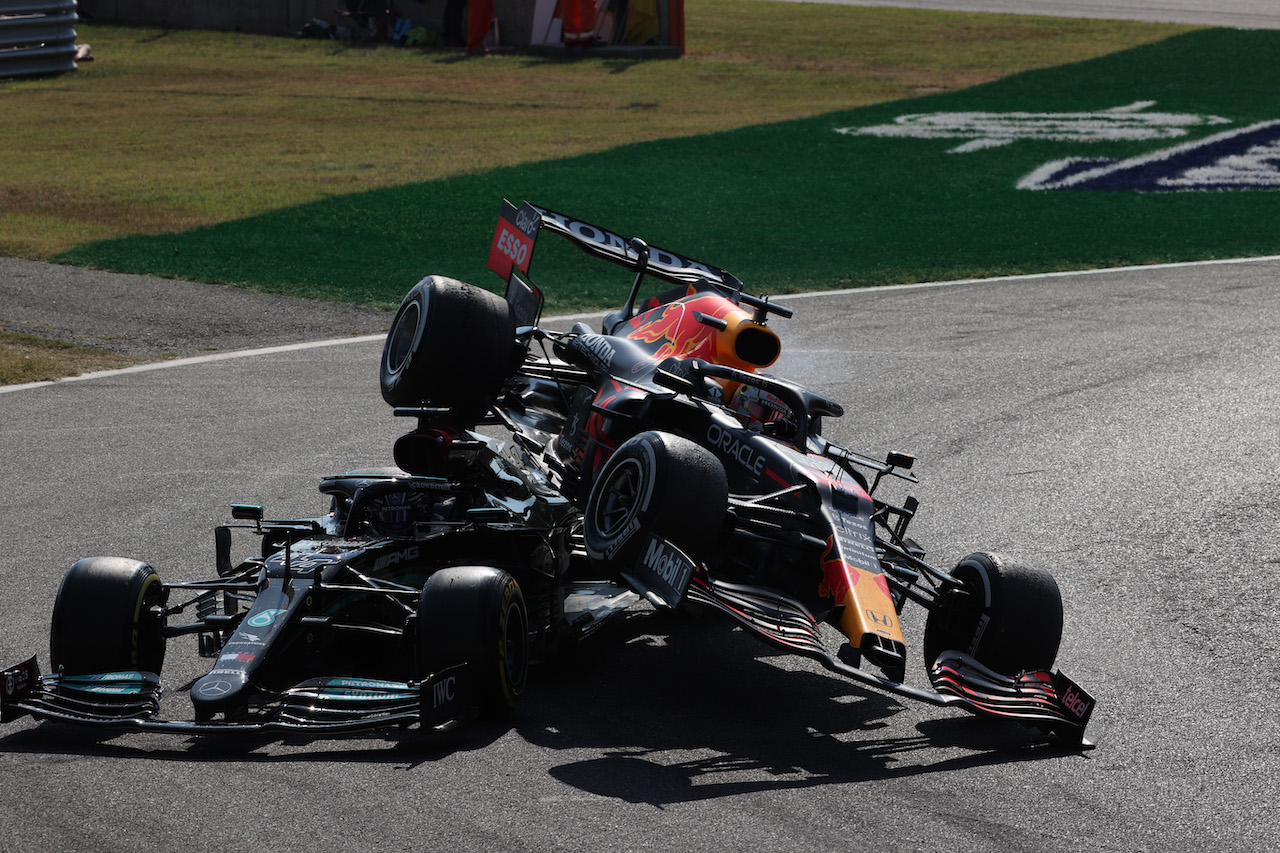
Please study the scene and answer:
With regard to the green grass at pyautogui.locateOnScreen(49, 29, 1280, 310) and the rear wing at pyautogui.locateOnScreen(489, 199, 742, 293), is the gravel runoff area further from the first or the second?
the rear wing at pyautogui.locateOnScreen(489, 199, 742, 293)

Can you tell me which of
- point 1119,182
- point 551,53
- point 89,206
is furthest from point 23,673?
point 551,53

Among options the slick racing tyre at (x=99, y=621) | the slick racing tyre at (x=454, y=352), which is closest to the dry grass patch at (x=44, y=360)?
the slick racing tyre at (x=454, y=352)

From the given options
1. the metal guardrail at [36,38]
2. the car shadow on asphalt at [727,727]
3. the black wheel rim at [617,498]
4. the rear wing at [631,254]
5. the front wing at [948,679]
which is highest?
the metal guardrail at [36,38]

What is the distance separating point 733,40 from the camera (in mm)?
39031

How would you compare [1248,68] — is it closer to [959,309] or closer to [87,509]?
[959,309]

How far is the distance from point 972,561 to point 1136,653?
113 centimetres

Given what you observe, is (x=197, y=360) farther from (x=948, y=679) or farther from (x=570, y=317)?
(x=948, y=679)

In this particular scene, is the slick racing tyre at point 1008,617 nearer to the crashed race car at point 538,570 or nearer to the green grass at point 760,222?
Result: the crashed race car at point 538,570

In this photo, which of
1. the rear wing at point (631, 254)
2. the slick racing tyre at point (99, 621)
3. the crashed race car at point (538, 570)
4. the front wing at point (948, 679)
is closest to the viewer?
the front wing at point (948, 679)

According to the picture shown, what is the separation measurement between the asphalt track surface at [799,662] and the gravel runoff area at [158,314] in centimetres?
93

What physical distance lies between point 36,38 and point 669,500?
30.4 m

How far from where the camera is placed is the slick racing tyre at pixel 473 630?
6.14 metres

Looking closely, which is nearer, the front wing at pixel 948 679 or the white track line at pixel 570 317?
the front wing at pixel 948 679

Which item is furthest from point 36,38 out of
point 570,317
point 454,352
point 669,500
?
point 669,500
